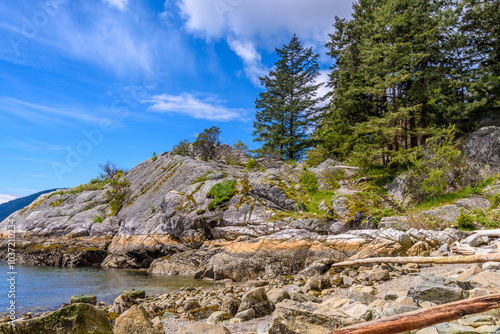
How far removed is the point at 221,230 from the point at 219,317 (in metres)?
10.3

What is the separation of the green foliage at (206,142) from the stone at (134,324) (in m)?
37.7

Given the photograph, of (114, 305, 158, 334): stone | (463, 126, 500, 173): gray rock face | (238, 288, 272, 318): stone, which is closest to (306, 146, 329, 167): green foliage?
(463, 126, 500, 173): gray rock face

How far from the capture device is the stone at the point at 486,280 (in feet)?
17.1

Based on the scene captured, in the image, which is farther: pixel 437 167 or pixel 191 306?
pixel 437 167

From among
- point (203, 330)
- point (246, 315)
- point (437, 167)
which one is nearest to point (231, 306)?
point (246, 315)

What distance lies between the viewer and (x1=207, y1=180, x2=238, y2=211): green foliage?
18688mm

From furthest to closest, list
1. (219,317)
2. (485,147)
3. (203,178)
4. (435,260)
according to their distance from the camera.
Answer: (203,178) → (485,147) → (435,260) → (219,317)

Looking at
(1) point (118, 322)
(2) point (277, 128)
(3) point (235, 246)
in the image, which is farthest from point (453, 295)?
(2) point (277, 128)

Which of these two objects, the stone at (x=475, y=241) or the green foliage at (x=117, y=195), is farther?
the green foliage at (x=117, y=195)

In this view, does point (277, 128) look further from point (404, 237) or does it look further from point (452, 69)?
point (404, 237)

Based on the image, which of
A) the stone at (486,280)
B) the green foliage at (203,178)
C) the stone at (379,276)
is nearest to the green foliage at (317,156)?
the green foliage at (203,178)

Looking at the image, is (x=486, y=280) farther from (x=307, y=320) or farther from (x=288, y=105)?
(x=288, y=105)

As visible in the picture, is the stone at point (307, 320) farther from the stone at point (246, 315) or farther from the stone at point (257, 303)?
the stone at point (257, 303)

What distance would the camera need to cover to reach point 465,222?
12312 millimetres
